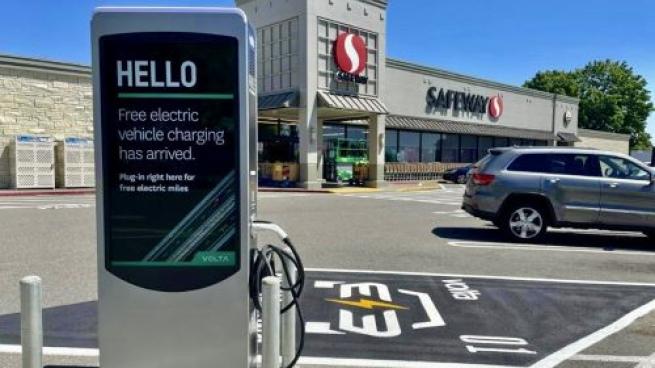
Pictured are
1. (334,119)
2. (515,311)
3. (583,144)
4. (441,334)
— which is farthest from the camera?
(583,144)

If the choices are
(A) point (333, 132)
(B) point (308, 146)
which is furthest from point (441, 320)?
(A) point (333, 132)

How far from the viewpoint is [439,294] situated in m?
5.97

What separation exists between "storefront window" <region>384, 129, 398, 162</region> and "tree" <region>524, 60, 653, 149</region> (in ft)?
139

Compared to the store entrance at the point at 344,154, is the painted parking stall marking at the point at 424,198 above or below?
below

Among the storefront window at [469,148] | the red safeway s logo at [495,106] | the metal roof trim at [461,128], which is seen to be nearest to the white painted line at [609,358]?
the metal roof trim at [461,128]

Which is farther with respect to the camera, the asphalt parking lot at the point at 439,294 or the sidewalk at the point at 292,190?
the sidewalk at the point at 292,190

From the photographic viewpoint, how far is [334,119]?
30.0 m

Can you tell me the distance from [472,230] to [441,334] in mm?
7162

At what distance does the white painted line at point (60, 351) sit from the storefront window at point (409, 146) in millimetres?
29693

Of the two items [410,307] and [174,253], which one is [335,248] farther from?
[174,253]

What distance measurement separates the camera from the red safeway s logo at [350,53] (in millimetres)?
25969

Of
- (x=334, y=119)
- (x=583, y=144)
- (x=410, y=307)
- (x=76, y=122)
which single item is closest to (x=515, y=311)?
(x=410, y=307)

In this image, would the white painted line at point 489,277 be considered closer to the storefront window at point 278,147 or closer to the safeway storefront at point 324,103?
the safeway storefront at point 324,103

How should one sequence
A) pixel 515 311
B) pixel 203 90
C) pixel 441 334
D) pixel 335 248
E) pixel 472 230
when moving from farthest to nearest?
1. pixel 472 230
2. pixel 335 248
3. pixel 515 311
4. pixel 441 334
5. pixel 203 90
